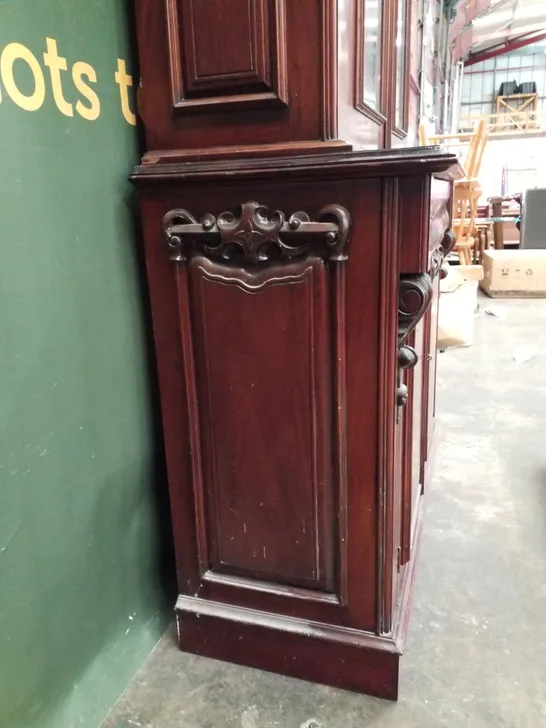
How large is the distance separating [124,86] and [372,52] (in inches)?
19.9

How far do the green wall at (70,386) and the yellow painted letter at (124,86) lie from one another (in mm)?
10

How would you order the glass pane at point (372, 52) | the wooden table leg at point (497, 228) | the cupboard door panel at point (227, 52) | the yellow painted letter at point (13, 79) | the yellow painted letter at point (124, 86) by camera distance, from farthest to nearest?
the wooden table leg at point (497, 228) → the glass pane at point (372, 52) → the yellow painted letter at point (124, 86) → the cupboard door panel at point (227, 52) → the yellow painted letter at point (13, 79)

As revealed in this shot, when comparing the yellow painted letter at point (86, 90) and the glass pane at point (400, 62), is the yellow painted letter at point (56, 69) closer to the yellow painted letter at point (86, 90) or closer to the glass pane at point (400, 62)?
the yellow painted letter at point (86, 90)

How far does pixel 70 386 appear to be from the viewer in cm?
92

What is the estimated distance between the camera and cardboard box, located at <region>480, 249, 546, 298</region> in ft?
16.0

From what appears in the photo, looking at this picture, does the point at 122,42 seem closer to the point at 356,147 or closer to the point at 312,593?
the point at 356,147

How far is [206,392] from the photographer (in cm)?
104

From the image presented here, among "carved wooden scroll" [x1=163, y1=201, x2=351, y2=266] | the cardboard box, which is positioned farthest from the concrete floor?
the cardboard box

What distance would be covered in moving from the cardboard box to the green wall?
4518 millimetres

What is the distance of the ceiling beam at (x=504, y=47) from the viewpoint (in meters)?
12.5

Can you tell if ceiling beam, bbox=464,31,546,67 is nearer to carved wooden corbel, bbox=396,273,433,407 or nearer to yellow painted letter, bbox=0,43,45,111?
carved wooden corbel, bbox=396,273,433,407

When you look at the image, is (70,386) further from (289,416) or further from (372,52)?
(372,52)

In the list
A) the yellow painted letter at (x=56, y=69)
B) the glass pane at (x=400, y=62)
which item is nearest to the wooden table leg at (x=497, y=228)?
the glass pane at (x=400, y=62)

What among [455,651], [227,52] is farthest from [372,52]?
[455,651]
